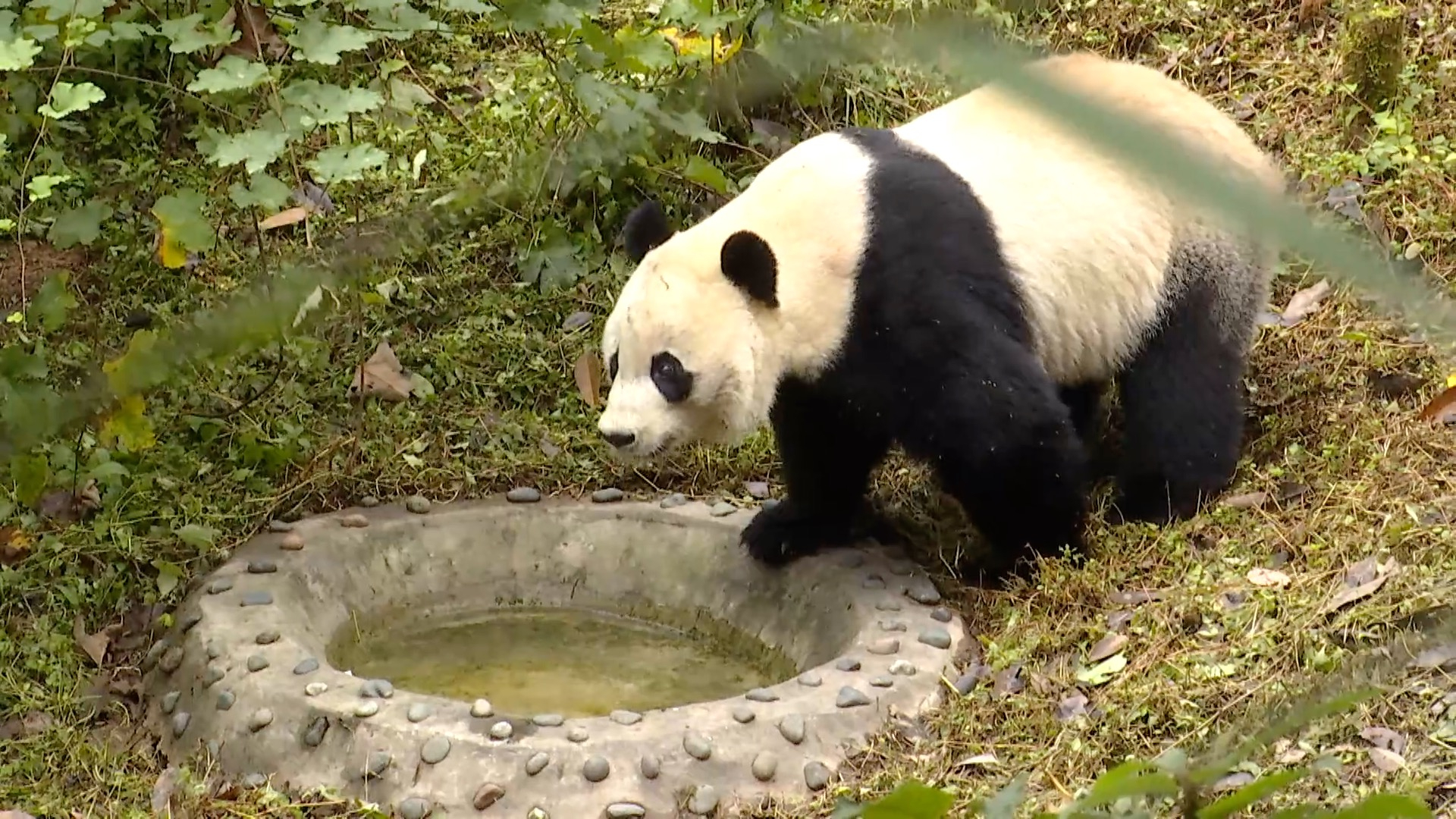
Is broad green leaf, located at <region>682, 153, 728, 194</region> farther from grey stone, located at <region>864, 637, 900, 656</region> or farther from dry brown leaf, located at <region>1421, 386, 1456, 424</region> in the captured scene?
dry brown leaf, located at <region>1421, 386, 1456, 424</region>

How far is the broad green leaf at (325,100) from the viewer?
4.04m

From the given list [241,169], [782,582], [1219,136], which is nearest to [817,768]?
[782,582]

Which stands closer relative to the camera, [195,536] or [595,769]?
[595,769]

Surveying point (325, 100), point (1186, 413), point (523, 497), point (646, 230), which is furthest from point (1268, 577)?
point (325, 100)

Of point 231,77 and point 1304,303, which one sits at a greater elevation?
point 231,77

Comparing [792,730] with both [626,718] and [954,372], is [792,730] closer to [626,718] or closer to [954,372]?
[626,718]

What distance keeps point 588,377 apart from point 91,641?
2.03m

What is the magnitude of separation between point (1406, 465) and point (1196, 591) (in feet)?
2.61

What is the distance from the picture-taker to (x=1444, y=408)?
15.6 ft

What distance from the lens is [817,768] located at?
3.99 meters

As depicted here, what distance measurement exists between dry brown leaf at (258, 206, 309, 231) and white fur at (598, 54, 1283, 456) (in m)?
2.14

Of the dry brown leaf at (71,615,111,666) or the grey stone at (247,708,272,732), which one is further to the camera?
the dry brown leaf at (71,615,111,666)

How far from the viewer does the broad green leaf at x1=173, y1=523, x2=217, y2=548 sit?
4945 millimetres

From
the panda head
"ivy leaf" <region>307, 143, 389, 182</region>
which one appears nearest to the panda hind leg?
the panda head
